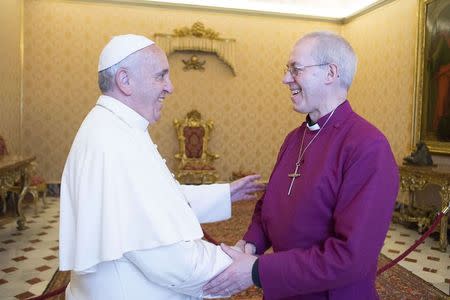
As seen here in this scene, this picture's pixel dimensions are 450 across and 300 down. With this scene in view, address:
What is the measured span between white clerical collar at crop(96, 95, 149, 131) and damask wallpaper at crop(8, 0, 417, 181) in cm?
668

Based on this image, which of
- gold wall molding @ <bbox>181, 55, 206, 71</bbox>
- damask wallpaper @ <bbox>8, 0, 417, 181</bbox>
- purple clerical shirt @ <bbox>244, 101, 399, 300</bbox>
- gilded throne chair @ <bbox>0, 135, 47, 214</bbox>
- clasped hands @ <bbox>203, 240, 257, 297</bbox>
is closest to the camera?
purple clerical shirt @ <bbox>244, 101, 399, 300</bbox>

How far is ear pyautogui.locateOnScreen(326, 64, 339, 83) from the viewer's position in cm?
168

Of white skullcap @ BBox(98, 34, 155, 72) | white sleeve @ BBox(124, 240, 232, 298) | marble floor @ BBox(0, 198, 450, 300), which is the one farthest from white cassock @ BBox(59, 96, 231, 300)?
marble floor @ BBox(0, 198, 450, 300)

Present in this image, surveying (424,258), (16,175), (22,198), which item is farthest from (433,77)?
(22,198)

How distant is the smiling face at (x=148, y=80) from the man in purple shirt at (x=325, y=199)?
59cm

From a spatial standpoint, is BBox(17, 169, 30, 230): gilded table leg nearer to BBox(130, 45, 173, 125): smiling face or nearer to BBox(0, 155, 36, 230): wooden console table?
BBox(0, 155, 36, 230): wooden console table

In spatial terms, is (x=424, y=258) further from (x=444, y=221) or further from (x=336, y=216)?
(x=336, y=216)

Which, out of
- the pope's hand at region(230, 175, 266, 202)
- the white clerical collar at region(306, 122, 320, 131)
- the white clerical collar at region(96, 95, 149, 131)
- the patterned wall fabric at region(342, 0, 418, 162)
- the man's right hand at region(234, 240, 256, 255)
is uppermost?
the patterned wall fabric at region(342, 0, 418, 162)

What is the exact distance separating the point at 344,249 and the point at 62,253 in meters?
1.10

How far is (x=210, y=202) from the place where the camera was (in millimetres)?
2293

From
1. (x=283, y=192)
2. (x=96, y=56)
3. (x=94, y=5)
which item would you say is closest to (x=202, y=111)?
(x=96, y=56)

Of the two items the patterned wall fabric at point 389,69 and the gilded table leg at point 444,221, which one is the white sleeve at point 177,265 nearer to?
the gilded table leg at point 444,221

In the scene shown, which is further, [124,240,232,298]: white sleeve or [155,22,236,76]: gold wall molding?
[155,22,236,76]: gold wall molding

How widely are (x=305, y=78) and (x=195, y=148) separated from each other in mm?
7115
